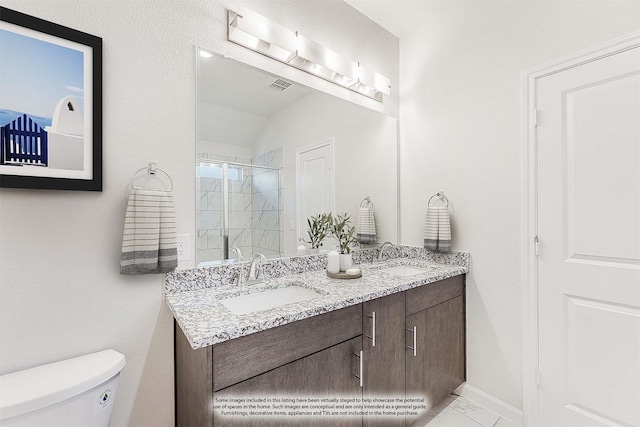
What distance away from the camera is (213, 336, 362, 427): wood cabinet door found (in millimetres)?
1021

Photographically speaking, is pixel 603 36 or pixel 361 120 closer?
pixel 603 36

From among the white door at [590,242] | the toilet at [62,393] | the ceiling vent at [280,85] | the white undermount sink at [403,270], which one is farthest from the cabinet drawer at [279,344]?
the ceiling vent at [280,85]

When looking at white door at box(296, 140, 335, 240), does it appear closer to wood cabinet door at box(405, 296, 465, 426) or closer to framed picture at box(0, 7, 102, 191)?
wood cabinet door at box(405, 296, 465, 426)

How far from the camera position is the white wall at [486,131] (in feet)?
5.58

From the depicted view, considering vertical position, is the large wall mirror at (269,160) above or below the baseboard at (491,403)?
above

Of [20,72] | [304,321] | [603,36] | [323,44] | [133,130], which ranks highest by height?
[323,44]

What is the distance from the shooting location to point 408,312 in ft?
5.23

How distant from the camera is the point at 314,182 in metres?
1.90

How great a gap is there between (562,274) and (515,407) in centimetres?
86

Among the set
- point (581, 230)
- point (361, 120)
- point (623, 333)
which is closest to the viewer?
point (623, 333)

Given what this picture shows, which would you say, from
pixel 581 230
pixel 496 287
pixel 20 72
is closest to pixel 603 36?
pixel 581 230

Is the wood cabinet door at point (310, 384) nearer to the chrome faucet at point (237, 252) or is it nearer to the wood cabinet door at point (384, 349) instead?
the wood cabinet door at point (384, 349)

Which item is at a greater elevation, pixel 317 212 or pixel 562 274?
pixel 317 212

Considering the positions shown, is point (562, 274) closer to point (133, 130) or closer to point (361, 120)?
point (361, 120)
